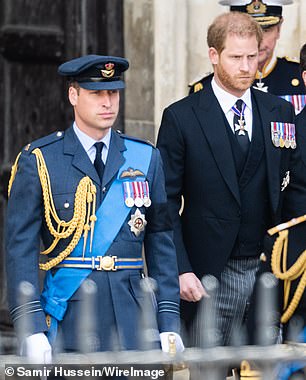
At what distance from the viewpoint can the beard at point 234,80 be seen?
20.0 ft

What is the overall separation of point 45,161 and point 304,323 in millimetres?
1097

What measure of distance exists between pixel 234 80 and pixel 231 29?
0.69 feet

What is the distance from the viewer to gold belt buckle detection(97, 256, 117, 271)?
213 inches

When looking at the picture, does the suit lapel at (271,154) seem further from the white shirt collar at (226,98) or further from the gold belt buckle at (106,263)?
the gold belt buckle at (106,263)

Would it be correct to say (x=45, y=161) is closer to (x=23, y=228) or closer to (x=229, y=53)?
(x=23, y=228)

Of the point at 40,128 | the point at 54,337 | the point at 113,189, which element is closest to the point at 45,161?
the point at 113,189

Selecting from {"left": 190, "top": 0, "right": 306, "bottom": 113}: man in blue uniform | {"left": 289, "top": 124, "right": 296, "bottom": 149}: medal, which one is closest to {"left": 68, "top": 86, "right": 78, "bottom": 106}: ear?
{"left": 289, "top": 124, "right": 296, "bottom": 149}: medal

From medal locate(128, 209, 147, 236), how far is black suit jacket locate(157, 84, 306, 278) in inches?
23.7

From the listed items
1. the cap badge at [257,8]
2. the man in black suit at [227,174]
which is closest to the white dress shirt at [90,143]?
the man in black suit at [227,174]

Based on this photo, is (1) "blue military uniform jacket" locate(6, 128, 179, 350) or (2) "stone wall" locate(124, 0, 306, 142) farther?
(2) "stone wall" locate(124, 0, 306, 142)

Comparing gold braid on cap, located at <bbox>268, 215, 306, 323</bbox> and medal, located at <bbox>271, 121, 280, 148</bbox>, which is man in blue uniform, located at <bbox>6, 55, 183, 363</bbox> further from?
medal, located at <bbox>271, 121, 280, 148</bbox>

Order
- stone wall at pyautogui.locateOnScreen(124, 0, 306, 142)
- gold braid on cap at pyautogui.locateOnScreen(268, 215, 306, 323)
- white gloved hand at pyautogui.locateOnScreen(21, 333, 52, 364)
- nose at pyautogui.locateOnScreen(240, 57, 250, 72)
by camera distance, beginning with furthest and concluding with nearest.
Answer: stone wall at pyautogui.locateOnScreen(124, 0, 306, 142) < nose at pyautogui.locateOnScreen(240, 57, 250, 72) < gold braid on cap at pyautogui.locateOnScreen(268, 215, 306, 323) < white gloved hand at pyautogui.locateOnScreen(21, 333, 52, 364)

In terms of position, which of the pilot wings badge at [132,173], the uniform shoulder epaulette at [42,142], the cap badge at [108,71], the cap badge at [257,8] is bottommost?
the pilot wings badge at [132,173]

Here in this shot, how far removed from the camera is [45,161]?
547cm
